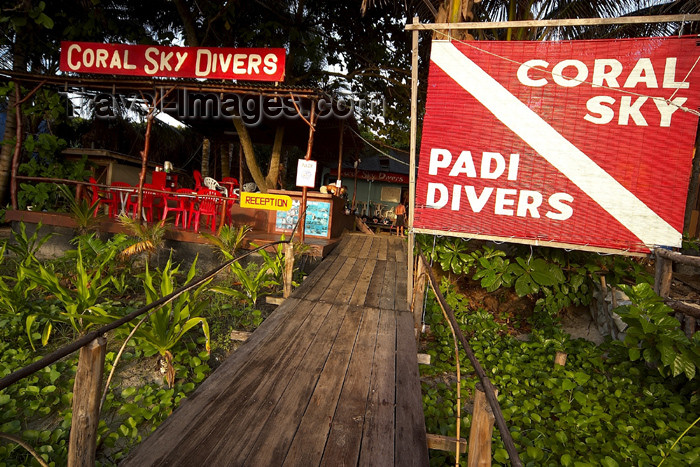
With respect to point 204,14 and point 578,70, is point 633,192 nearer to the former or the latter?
point 578,70

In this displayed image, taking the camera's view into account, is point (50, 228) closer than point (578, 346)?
No

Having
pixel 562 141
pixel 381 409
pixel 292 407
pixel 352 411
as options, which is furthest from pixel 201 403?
pixel 562 141

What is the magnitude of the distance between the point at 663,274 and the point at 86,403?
18.2ft

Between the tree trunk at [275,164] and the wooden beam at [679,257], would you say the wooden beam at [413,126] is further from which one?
the tree trunk at [275,164]

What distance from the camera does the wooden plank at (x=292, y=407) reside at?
6.27ft

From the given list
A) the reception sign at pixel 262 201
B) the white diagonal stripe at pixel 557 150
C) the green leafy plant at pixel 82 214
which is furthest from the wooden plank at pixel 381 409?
the green leafy plant at pixel 82 214

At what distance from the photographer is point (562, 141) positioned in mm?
4199

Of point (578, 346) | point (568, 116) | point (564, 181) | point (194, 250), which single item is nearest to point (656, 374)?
point (578, 346)

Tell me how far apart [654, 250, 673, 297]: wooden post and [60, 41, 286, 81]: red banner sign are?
7100 mm

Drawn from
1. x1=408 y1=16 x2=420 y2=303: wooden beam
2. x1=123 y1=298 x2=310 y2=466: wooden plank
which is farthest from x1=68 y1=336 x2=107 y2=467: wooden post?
x1=408 y1=16 x2=420 y2=303: wooden beam

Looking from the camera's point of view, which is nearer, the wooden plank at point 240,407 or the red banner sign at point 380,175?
the wooden plank at point 240,407

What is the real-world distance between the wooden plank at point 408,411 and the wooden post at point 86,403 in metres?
1.63

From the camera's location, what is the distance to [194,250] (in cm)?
716

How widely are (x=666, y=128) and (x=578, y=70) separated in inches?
46.3
